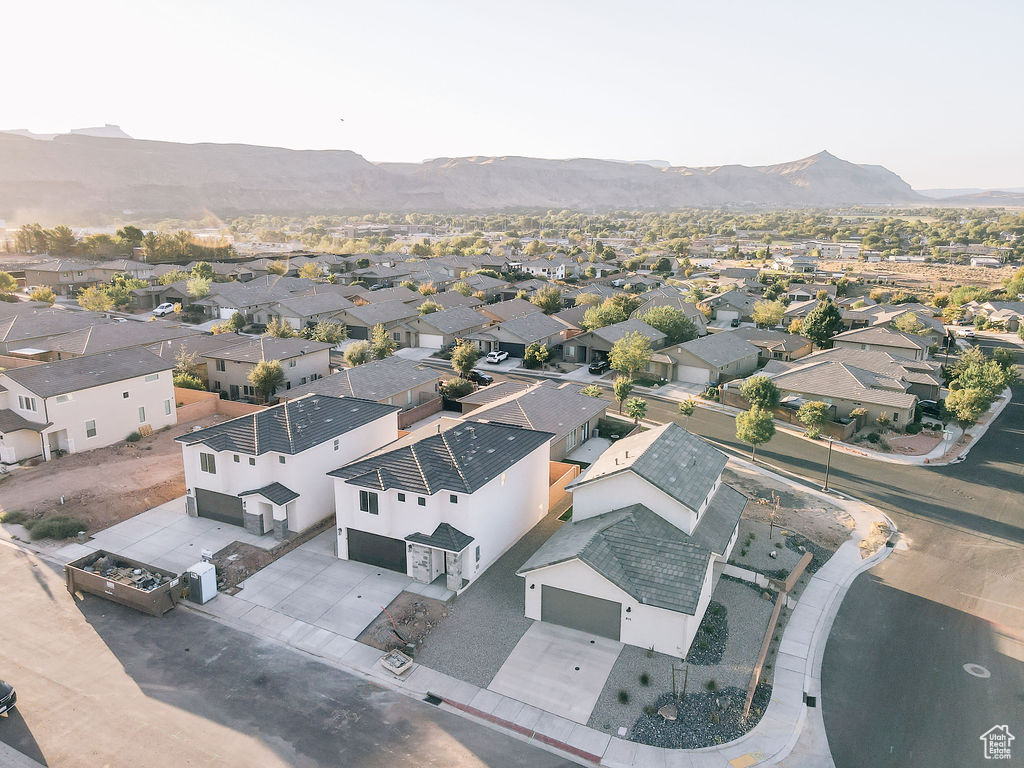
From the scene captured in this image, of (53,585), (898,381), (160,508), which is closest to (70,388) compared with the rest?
(160,508)

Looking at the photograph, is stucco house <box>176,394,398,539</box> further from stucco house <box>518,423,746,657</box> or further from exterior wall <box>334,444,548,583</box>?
stucco house <box>518,423,746,657</box>

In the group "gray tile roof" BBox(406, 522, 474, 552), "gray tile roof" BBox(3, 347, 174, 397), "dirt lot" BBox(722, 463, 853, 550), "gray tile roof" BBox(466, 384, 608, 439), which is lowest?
"dirt lot" BBox(722, 463, 853, 550)

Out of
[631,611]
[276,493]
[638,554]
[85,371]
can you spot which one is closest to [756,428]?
[638,554]

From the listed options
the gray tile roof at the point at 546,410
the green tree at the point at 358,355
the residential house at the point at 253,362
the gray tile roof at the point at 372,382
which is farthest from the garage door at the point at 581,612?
the green tree at the point at 358,355

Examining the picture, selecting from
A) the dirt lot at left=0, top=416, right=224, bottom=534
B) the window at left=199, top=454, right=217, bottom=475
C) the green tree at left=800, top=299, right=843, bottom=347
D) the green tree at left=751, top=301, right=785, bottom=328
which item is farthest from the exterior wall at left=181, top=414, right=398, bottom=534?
the green tree at left=751, top=301, right=785, bottom=328

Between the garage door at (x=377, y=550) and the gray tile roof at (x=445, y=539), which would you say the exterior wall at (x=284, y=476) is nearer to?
the garage door at (x=377, y=550)

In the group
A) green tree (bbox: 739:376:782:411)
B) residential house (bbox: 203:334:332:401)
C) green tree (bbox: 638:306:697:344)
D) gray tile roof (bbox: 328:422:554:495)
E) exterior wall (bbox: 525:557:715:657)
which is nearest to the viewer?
exterior wall (bbox: 525:557:715:657)

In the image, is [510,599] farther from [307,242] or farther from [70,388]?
[307,242]
